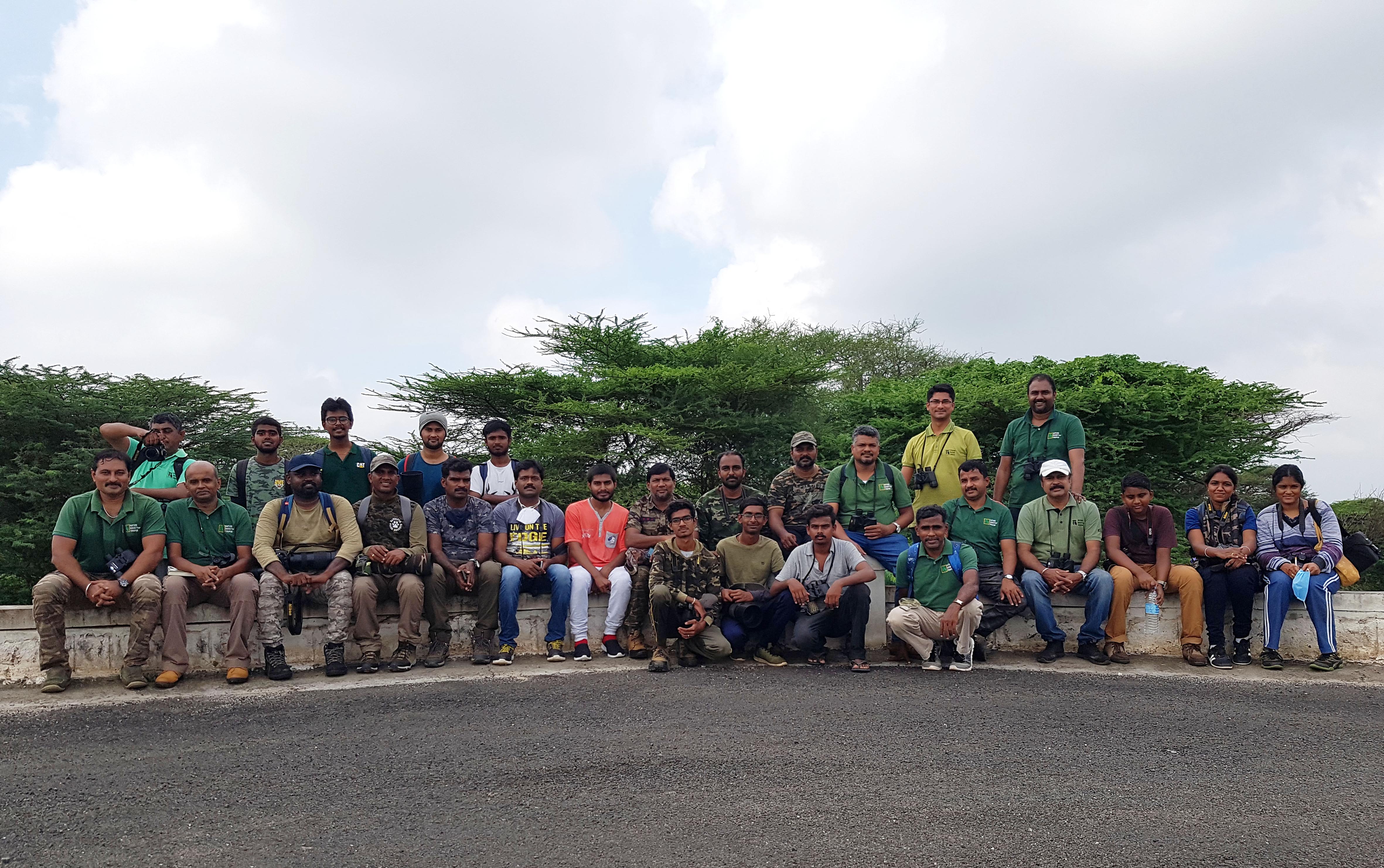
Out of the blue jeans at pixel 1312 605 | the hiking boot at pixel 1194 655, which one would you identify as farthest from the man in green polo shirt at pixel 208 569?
the blue jeans at pixel 1312 605

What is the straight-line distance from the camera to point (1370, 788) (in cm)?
432

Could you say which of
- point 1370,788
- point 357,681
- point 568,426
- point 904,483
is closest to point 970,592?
point 904,483

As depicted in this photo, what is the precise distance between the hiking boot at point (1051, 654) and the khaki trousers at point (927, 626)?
68 centimetres

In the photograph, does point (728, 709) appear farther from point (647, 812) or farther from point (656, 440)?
point (656, 440)

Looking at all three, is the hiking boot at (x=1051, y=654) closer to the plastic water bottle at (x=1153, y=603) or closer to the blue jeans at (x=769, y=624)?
the plastic water bottle at (x=1153, y=603)

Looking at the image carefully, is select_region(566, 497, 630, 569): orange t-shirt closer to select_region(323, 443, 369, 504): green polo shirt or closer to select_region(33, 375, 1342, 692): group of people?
select_region(33, 375, 1342, 692): group of people

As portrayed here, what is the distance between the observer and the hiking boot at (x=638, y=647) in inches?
293

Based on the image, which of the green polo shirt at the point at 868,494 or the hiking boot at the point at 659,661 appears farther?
the green polo shirt at the point at 868,494

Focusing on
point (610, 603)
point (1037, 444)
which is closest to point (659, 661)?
point (610, 603)

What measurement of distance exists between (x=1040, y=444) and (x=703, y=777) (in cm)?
519

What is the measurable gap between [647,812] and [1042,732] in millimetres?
2564

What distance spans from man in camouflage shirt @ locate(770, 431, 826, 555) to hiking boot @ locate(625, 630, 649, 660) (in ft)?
5.01

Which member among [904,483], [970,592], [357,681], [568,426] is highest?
[568,426]

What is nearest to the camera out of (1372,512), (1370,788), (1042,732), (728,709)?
(1370,788)
